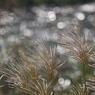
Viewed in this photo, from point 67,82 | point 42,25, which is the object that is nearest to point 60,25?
point 42,25

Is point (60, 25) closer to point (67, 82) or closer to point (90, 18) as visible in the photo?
point (90, 18)

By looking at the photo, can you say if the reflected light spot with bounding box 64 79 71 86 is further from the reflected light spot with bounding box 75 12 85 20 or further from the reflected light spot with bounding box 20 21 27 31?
Result: the reflected light spot with bounding box 75 12 85 20

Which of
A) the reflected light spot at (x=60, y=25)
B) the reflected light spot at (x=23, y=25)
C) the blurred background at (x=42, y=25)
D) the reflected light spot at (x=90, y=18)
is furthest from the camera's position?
the reflected light spot at (x=90, y=18)

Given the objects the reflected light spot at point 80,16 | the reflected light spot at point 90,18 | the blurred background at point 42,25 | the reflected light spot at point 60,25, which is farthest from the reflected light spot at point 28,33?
the reflected light spot at point 80,16

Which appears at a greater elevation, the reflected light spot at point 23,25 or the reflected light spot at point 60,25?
the reflected light spot at point 23,25

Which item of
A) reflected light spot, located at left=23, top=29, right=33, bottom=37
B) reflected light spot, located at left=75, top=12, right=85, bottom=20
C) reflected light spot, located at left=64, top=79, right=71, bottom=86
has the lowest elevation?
reflected light spot, located at left=64, top=79, right=71, bottom=86

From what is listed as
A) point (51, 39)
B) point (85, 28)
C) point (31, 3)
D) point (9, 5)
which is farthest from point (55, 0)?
point (51, 39)

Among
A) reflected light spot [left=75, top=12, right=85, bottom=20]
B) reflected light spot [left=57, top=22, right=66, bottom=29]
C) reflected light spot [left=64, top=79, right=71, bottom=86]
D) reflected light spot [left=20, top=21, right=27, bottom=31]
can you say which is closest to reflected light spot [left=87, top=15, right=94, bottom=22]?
reflected light spot [left=75, top=12, right=85, bottom=20]

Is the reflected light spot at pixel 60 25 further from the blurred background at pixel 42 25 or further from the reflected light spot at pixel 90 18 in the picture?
the reflected light spot at pixel 90 18

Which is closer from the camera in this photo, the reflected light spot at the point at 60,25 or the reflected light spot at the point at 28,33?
the reflected light spot at the point at 28,33

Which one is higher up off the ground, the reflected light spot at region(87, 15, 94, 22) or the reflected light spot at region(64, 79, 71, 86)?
the reflected light spot at region(87, 15, 94, 22)
